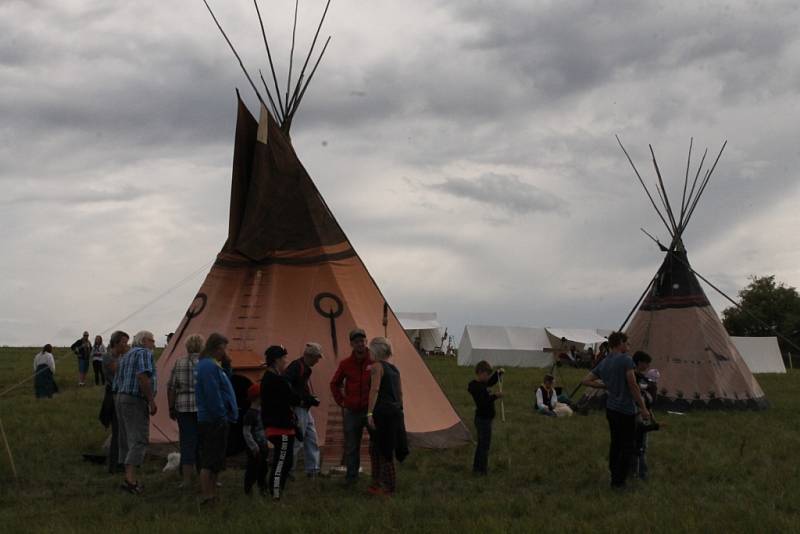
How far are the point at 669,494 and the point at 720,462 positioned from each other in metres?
2.28

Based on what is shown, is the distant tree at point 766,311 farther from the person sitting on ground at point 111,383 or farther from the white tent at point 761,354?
the person sitting on ground at point 111,383

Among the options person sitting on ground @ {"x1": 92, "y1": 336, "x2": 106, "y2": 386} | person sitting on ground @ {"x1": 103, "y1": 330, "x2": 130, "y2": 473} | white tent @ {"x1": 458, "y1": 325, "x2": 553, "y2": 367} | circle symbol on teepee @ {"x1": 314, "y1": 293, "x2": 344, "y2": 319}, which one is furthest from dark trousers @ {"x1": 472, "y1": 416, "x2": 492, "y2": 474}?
white tent @ {"x1": 458, "y1": 325, "x2": 553, "y2": 367}

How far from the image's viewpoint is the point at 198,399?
24.9 ft

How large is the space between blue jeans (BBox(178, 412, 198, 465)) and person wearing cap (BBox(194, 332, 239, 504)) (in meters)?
0.68

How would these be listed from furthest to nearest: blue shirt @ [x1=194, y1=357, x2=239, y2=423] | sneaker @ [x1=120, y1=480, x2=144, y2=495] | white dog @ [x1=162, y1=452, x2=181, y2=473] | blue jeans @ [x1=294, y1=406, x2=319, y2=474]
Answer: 1. white dog @ [x1=162, y1=452, x2=181, y2=473]
2. blue jeans @ [x1=294, y1=406, x2=319, y2=474]
3. sneaker @ [x1=120, y1=480, x2=144, y2=495]
4. blue shirt @ [x1=194, y1=357, x2=239, y2=423]

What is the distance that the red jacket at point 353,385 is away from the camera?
340 inches

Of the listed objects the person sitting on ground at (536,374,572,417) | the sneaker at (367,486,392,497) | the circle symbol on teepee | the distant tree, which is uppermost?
the distant tree

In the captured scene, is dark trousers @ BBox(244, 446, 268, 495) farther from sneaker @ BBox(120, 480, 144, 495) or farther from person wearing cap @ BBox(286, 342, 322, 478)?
sneaker @ BBox(120, 480, 144, 495)

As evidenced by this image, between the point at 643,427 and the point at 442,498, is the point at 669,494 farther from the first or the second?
the point at 442,498

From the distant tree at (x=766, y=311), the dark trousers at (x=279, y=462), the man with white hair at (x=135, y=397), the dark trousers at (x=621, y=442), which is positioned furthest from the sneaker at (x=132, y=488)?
the distant tree at (x=766, y=311)

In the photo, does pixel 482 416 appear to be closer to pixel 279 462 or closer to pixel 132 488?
pixel 279 462

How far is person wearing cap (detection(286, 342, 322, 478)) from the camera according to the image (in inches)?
330

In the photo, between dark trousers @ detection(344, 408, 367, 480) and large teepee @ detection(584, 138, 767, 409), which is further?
large teepee @ detection(584, 138, 767, 409)

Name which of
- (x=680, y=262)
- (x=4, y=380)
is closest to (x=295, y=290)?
(x=680, y=262)
